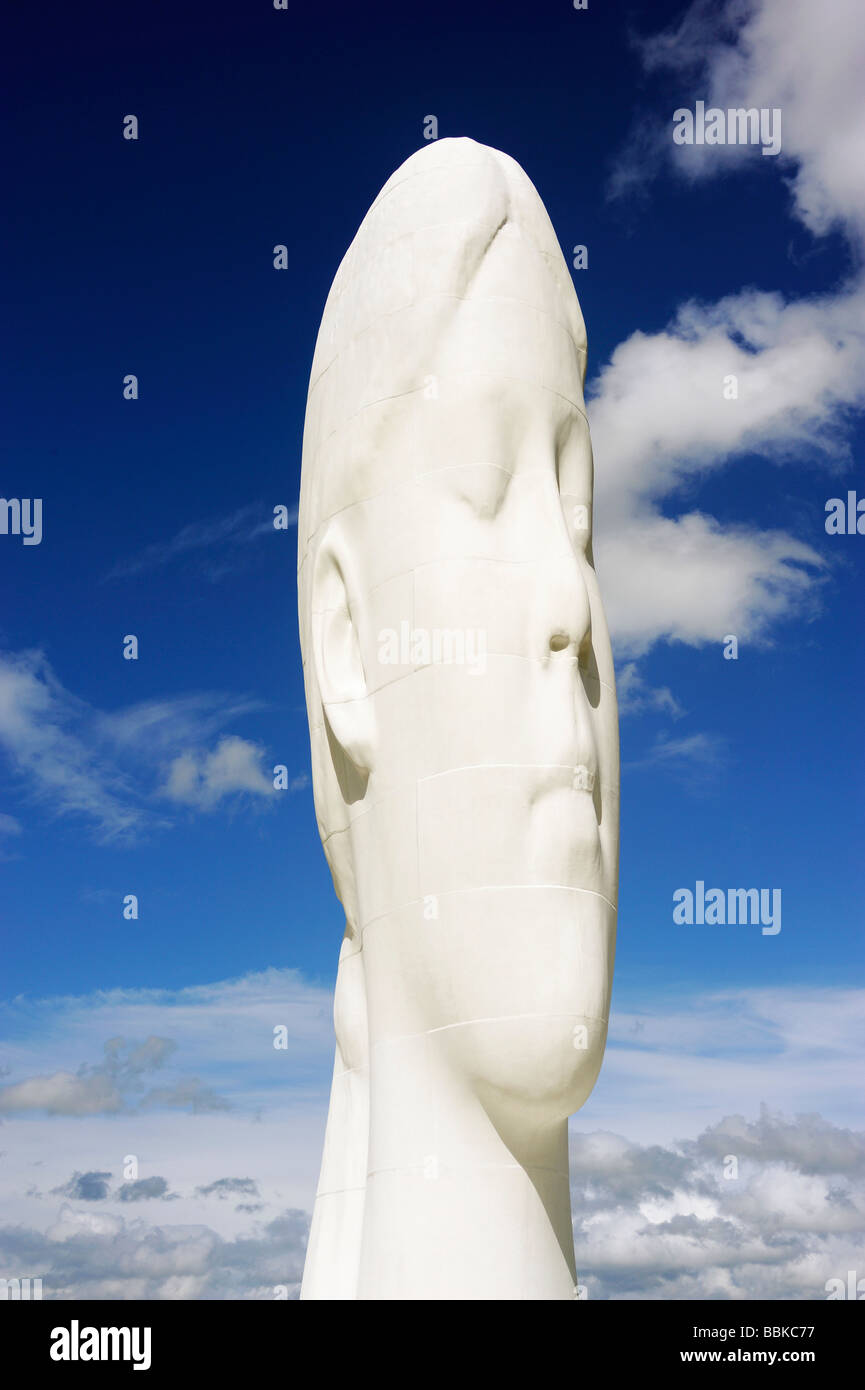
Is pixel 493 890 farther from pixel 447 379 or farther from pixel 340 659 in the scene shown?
pixel 447 379

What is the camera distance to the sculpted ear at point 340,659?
1134 centimetres

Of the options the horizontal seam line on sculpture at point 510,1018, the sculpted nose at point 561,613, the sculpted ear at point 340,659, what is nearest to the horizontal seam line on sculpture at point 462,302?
A: the sculpted ear at point 340,659

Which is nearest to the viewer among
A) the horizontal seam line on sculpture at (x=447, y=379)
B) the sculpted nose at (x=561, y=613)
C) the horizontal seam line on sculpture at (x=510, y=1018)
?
the horizontal seam line on sculpture at (x=510, y=1018)

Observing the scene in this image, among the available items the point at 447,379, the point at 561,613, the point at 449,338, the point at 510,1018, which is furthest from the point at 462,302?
the point at 510,1018

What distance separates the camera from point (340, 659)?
38.7 feet

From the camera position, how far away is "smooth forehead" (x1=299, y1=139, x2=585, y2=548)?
11.2m

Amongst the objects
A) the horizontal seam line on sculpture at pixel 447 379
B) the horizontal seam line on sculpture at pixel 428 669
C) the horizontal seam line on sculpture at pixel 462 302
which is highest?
the horizontal seam line on sculpture at pixel 462 302

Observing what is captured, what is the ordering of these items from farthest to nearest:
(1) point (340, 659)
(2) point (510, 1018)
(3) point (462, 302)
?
1. (1) point (340, 659)
2. (3) point (462, 302)
3. (2) point (510, 1018)

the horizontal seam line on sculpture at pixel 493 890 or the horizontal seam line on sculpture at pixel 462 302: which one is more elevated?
the horizontal seam line on sculpture at pixel 462 302

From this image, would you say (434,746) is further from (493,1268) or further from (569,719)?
(493,1268)

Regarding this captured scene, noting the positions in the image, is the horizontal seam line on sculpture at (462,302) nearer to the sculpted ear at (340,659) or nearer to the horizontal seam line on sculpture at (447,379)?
the horizontal seam line on sculpture at (447,379)

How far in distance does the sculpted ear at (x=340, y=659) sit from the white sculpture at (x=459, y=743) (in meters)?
0.02

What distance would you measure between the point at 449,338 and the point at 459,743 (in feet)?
11.8
